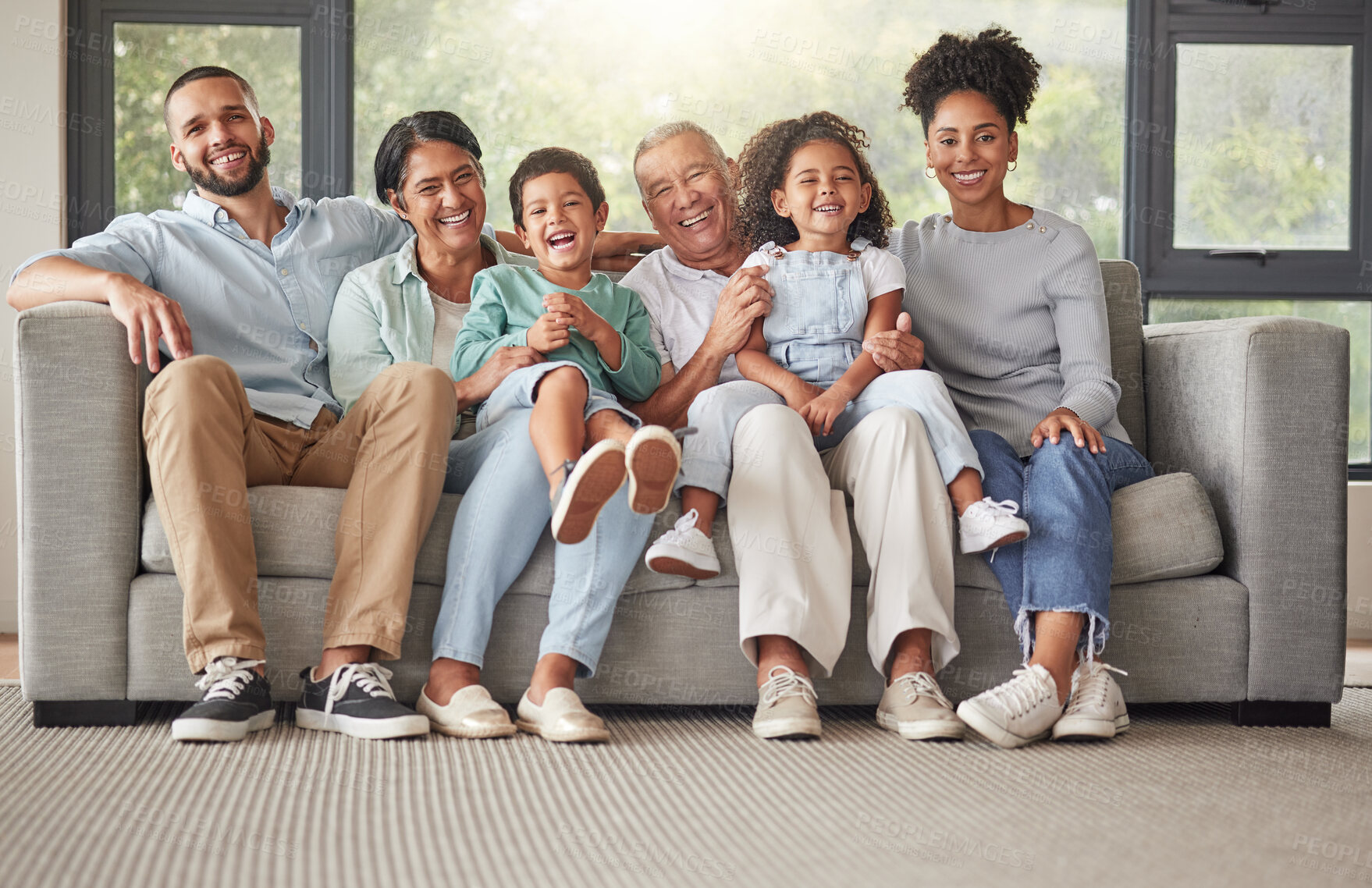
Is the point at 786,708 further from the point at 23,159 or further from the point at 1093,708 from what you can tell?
the point at 23,159

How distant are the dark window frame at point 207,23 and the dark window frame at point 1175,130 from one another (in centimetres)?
234

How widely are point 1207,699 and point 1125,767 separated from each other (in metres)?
0.39

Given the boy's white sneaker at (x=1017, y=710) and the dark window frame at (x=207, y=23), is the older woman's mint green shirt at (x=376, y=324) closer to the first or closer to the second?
the boy's white sneaker at (x=1017, y=710)

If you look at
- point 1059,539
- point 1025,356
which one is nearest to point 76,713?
point 1059,539

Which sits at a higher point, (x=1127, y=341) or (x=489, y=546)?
(x=1127, y=341)

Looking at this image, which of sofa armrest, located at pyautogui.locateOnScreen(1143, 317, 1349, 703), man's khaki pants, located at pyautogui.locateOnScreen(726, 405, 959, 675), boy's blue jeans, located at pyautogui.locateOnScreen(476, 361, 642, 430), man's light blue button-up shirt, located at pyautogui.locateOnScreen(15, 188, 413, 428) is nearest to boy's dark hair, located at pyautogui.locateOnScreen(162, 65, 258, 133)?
man's light blue button-up shirt, located at pyautogui.locateOnScreen(15, 188, 413, 428)

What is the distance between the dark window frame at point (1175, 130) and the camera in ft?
11.1

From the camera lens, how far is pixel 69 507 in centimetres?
162

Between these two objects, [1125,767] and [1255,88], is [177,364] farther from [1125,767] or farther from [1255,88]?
[1255,88]

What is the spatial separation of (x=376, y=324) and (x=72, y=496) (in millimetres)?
590

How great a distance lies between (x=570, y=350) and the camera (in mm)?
1878

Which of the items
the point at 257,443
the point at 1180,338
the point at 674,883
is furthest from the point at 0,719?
the point at 1180,338

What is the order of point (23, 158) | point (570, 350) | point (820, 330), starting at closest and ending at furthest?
point (570, 350) → point (820, 330) → point (23, 158)

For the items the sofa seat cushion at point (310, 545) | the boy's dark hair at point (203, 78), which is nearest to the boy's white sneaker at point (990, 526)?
the sofa seat cushion at point (310, 545)
